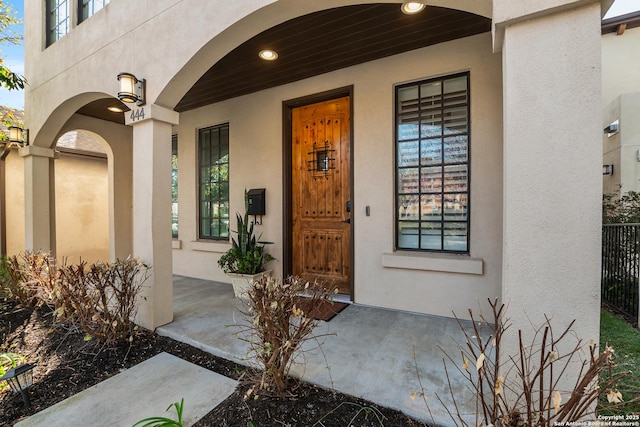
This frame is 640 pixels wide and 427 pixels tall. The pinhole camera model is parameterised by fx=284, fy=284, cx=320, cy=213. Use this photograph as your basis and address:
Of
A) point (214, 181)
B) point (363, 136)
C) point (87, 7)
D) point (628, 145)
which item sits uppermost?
point (87, 7)

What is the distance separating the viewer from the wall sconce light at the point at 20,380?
5.98 feet

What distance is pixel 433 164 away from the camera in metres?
3.27

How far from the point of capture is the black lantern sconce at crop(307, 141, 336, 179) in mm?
3906

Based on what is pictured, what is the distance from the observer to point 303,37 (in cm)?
301

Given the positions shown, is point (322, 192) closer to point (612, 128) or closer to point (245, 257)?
point (245, 257)

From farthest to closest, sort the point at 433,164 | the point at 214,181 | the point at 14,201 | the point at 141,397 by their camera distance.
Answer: the point at 14,201 → the point at 214,181 → the point at 433,164 → the point at 141,397

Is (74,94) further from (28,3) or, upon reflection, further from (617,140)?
(617,140)

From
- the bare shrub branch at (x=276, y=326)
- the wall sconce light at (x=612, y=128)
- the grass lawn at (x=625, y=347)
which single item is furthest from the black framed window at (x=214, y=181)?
the wall sconce light at (x=612, y=128)

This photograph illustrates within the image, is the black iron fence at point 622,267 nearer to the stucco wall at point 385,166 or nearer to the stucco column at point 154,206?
the stucco wall at point 385,166

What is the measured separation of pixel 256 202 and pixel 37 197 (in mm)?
3693

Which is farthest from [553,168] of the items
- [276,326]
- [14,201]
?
[14,201]

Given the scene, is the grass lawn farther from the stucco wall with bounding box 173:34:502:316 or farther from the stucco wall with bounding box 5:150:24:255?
the stucco wall with bounding box 5:150:24:255

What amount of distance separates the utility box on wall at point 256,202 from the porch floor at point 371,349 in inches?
51.6

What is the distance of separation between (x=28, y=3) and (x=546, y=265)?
8.04 meters
